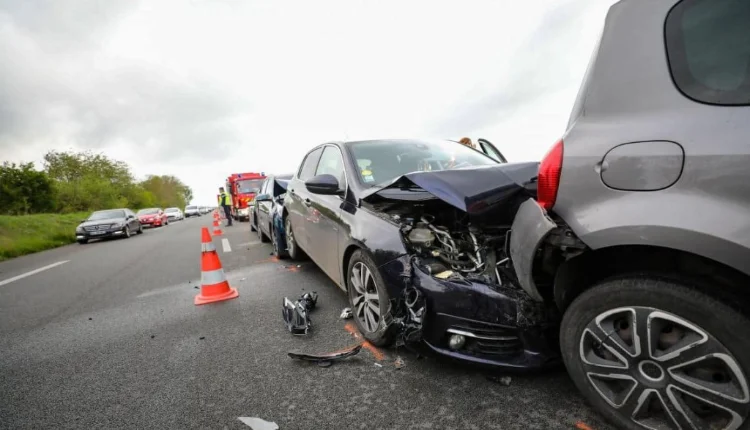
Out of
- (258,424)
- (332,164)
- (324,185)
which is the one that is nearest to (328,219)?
(324,185)

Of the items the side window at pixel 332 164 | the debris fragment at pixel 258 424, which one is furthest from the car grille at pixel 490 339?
the side window at pixel 332 164

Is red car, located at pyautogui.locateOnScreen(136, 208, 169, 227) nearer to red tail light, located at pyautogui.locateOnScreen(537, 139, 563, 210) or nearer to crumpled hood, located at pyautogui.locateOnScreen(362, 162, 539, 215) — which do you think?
crumpled hood, located at pyautogui.locateOnScreen(362, 162, 539, 215)

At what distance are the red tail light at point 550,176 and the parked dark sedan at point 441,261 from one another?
342mm

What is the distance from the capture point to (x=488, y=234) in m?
2.13

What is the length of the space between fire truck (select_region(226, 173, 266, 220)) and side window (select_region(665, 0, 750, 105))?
17.3 metres

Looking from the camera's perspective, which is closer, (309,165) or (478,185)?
(478,185)

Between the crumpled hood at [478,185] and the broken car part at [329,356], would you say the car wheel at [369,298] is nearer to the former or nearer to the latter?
the broken car part at [329,356]

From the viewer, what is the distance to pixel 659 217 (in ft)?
4.12

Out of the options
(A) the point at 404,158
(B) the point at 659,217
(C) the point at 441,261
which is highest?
(A) the point at 404,158

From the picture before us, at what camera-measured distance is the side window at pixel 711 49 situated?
3.92 feet

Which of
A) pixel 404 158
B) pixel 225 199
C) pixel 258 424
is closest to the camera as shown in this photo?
pixel 258 424

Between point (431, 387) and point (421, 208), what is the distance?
45.7 inches

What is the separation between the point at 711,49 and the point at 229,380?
9.42 ft

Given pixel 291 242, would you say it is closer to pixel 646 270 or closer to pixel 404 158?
pixel 404 158
